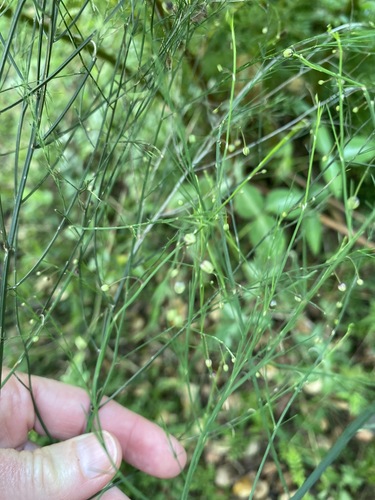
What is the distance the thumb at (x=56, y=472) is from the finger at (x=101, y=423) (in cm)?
24

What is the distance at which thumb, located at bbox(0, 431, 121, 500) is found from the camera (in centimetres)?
76

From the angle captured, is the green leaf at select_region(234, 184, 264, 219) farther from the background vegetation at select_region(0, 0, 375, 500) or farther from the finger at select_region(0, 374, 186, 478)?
the finger at select_region(0, 374, 186, 478)

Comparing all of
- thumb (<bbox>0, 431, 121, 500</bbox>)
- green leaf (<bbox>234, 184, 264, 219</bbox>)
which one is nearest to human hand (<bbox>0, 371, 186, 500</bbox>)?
thumb (<bbox>0, 431, 121, 500</bbox>)

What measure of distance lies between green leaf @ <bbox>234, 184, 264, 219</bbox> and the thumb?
563 millimetres

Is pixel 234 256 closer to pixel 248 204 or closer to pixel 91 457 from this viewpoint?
pixel 248 204

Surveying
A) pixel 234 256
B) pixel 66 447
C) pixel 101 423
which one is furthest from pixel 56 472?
pixel 234 256

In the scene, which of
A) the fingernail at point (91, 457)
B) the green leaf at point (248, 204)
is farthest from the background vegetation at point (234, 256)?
the fingernail at point (91, 457)

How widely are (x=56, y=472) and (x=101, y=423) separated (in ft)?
0.95

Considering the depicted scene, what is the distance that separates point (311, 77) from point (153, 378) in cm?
81

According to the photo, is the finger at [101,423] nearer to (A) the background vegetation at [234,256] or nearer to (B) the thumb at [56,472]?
(A) the background vegetation at [234,256]

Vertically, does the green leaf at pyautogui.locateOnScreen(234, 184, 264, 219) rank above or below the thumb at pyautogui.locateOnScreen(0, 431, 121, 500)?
above

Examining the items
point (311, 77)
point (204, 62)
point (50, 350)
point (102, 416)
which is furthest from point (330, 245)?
point (50, 350)

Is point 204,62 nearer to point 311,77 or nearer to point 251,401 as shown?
point 311,77

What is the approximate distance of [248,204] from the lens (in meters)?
1.13
